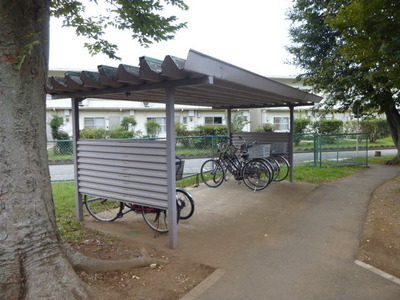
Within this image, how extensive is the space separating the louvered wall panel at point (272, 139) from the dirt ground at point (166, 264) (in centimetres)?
371

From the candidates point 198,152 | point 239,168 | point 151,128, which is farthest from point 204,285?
point 151,128

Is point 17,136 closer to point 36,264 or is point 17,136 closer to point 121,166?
point 36,264

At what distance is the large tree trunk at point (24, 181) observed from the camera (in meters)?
2.77

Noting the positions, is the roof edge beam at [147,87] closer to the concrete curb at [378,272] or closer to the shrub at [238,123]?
the concrete curb at [378,272]

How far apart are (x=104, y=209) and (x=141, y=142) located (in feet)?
7.44

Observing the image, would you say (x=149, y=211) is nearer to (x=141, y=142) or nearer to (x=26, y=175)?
(x=141, y=142)

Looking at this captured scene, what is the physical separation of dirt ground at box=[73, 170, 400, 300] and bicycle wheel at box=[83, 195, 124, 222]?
2.13 feet

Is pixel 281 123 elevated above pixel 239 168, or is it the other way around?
pixel 281 123

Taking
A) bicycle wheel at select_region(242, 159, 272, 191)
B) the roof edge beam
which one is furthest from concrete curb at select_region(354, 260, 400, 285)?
bicycle wheel at select_region(242, 159, 272, 191)

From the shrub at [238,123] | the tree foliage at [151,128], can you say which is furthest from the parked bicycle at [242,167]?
the tree foliage at [151,128]

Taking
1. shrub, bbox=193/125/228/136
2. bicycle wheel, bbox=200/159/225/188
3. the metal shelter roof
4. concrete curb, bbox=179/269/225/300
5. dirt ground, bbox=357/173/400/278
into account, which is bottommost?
concrete curb, bbox=179/269/225/300

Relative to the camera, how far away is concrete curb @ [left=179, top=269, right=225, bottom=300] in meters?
3.04

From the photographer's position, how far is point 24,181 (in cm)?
290

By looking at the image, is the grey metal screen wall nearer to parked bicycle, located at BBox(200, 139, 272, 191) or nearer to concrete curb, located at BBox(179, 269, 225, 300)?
concrete curb, located at BBox(179, 269, 225, 300)
